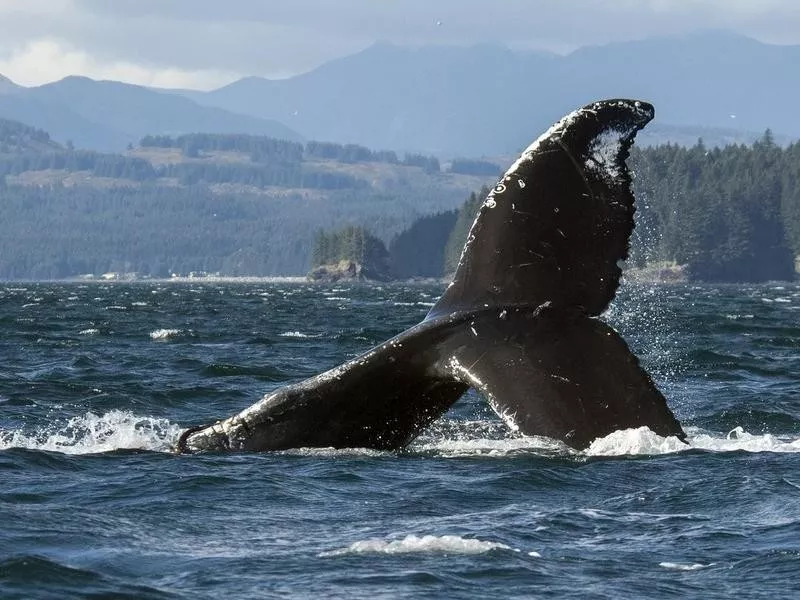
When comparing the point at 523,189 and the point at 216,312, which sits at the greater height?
the point at 523,189

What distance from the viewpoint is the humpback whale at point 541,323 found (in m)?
9.78

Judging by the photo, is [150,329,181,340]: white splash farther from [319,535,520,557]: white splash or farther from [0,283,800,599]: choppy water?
[319,535,520,557]: white splash

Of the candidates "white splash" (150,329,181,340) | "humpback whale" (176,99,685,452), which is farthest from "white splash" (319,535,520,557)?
"white splash" (150,329,181,340)

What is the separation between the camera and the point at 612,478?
35.9ft

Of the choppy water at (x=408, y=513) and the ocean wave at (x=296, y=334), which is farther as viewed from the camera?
the ocean wave at (x=296, y=334)

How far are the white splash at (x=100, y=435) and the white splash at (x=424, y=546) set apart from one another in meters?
4.20

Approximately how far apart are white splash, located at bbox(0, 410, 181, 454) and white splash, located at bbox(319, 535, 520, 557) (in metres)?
4.20

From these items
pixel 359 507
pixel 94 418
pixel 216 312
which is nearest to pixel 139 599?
pixel 359 507

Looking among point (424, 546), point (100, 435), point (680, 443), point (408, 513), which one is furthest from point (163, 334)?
point (424, 546)

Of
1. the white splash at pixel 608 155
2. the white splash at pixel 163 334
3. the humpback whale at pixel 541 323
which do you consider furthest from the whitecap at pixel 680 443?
the white splash at pixel 163 334

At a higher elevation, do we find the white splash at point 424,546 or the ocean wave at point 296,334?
the white splash at point 424,546

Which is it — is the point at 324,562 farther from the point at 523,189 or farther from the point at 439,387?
the point at 523,189

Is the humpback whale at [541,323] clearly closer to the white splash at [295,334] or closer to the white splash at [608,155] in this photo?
the white splash at [608,155]

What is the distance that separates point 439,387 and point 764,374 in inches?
Answer: 532
